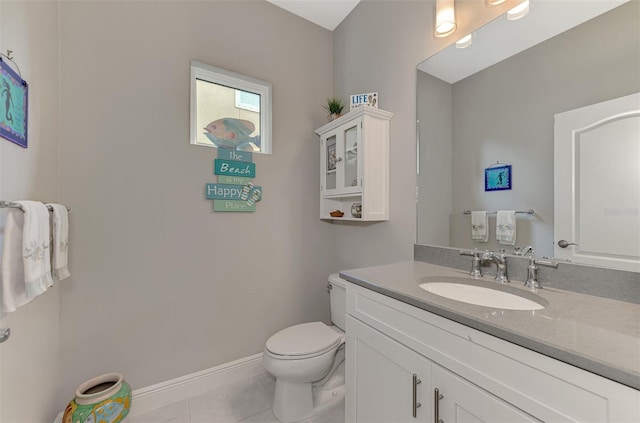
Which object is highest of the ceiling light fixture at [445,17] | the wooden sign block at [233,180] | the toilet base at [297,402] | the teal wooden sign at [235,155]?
the ceiling light fixture at [445,17]

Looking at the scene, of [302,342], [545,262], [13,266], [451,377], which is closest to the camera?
[451,377]

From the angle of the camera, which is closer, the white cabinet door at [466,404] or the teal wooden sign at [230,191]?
the white cabinet door at [466,404]

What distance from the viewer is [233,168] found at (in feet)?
5.83

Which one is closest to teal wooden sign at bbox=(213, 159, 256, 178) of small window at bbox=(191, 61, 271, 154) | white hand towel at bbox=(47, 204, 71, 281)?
small window at bbox=(191, 61, 271, 154)

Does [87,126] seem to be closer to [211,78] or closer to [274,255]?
[211,78]

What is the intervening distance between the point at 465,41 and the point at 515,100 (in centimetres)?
43

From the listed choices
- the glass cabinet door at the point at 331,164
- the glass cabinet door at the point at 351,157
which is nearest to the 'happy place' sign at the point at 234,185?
the glass cabinet door at the point at 331,164

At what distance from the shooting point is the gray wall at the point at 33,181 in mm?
941

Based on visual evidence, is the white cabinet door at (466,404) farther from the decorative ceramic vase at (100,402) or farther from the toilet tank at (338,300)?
the decorative ceramic vase at (100,402)

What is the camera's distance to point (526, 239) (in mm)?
1060

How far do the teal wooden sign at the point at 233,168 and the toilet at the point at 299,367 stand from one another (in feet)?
3.68

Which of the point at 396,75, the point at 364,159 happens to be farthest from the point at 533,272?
the point at 396,75

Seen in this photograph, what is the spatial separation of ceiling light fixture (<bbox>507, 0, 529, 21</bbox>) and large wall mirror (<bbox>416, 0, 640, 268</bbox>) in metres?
0.03

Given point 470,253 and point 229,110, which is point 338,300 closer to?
point 470,253
